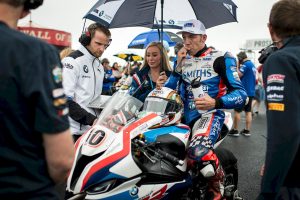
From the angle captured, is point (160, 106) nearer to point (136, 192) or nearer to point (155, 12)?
point (136, 192)

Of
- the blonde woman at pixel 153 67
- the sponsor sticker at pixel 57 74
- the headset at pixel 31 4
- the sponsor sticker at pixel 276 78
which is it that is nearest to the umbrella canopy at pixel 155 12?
the blonde woman at pixel 153 67

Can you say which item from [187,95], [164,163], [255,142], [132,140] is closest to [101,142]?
[132,140]

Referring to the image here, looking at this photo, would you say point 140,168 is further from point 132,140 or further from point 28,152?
point 28,152

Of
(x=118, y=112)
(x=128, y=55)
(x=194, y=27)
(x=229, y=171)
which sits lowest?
(x=229, y=171)

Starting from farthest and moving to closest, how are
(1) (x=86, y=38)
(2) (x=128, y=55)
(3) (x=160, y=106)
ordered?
(2) (x=128, y=55) < (1) (x=86, y=38) < (3) (x=160, y=106)

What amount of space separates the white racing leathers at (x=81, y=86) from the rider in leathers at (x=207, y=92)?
0.87 m

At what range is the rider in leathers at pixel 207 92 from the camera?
306cm

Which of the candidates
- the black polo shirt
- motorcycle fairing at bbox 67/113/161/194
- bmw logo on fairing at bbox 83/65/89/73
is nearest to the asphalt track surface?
motorcycle fairing at bbox 67/113/161/194

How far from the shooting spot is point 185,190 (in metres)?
2.81

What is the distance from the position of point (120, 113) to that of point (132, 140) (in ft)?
0.94

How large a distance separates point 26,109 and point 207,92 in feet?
8.36

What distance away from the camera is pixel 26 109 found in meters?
1.23

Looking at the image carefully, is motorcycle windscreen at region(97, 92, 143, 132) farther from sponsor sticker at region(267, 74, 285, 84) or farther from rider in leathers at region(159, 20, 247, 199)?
sponsor sticker at region(267, 74, 285, 84)

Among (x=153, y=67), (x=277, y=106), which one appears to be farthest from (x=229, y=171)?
(x=277, y=106)
